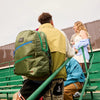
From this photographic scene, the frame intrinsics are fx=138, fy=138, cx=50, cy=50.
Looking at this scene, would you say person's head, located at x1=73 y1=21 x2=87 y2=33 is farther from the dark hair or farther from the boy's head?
the dark hair

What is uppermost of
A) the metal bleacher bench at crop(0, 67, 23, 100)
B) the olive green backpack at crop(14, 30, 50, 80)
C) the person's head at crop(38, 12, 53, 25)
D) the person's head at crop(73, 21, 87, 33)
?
the person's head at crop(73, 21, 87, 33)

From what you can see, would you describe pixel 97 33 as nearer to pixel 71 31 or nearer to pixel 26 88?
pixel 71 31

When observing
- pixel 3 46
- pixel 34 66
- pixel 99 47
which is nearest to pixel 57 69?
pixel 34 66

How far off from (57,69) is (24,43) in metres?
0.37

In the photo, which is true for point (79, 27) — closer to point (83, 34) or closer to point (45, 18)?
point (83, 34)

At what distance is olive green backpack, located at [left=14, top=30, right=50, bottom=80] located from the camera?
44.4 inches

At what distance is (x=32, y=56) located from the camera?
1.15 meters

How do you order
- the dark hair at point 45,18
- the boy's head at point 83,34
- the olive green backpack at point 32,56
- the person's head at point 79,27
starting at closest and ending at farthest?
the olive green backpack at point 32,56 < the dark hair at point 45,18 < the boy's head at point 83,34 < the person's head at point 79,27

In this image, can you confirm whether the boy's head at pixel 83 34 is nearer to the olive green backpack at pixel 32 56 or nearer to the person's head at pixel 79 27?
the person's head at pixel 79 27

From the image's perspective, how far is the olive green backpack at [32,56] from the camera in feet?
3.70

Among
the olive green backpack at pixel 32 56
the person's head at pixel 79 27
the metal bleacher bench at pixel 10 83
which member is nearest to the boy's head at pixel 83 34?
the person's head at pixel 79 27

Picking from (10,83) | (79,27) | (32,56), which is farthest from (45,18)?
(10,83)

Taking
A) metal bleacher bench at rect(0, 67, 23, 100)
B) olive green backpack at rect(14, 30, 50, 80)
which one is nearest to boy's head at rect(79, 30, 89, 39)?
metal bleacher bench at rect(0, 67, 23, 100)

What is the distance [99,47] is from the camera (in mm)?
4922
